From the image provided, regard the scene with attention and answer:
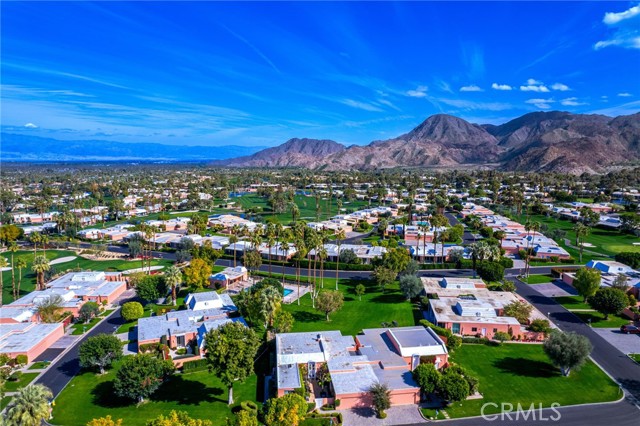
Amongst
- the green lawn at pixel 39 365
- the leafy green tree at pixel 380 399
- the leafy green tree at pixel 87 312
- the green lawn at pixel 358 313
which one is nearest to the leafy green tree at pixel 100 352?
the green lawn at pixel 39 365

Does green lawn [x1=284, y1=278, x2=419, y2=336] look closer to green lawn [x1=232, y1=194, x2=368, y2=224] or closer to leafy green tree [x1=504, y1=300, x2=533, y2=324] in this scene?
leafy green tree [x1=504, y1=300, x2=533, y2=324]

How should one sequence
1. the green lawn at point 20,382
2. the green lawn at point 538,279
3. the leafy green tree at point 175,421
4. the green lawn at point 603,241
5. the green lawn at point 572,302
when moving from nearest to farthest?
1. the leafy green tree at point 175,421
2. the green lawn at point 20,382
3. the green lawn at point 572,302
4. the green lawn at point 538,279
5. the green lawn at point 603,241

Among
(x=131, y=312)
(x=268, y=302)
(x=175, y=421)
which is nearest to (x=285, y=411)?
(x=175, y=421)

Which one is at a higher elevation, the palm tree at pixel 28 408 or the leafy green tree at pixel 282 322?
the palm tree at pixel 28 408

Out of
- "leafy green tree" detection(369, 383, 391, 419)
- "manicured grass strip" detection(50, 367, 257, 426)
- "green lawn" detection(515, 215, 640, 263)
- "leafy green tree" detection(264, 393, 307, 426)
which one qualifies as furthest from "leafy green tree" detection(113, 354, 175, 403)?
"green lawn" detection(515, 215, 640, 263)

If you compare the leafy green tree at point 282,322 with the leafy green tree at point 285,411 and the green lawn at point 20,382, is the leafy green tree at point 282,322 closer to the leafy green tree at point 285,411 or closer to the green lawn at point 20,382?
the leafy green tree at point 285,411

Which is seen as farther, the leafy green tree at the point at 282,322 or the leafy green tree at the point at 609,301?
the leafy green tree at the point at 609,301
